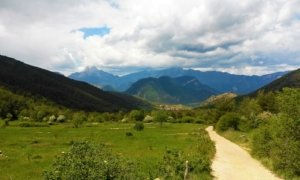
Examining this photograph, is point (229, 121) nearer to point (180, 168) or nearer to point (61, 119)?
point (180, 168)

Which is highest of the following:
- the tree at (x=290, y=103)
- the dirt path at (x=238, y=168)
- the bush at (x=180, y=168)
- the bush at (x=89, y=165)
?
the tree at (x=290, y=103)

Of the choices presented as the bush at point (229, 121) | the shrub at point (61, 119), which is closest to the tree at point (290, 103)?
the bush at point (229, 121)

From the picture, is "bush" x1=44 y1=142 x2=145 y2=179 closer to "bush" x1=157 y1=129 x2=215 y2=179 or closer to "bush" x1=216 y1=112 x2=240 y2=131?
"bush" x1=157 y1=129 x2=215 y2=179

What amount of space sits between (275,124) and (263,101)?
292ft

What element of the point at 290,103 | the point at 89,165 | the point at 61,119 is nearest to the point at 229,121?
the point at 290,103

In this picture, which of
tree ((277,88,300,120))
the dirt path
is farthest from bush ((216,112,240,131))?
tree ((277,88,300,120))

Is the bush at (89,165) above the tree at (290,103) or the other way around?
the other way around

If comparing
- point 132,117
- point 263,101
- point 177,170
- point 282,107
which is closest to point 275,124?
point 282,107

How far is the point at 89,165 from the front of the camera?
73.4 ft

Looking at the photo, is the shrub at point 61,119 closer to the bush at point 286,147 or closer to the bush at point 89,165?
the bush at point 286,147

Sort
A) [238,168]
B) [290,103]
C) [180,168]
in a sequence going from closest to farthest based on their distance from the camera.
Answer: [180,168] → [290,103] → [238,168]

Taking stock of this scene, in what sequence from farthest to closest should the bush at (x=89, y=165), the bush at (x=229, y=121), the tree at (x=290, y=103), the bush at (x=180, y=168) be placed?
the bush at (x=229, y=121)
the tree at (x=290, y=103)
the bush at (x=180, y=168)
the bush at (x=89, y=165)

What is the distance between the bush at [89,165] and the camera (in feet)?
71.4

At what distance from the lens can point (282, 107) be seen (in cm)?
4438
